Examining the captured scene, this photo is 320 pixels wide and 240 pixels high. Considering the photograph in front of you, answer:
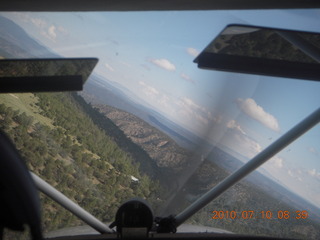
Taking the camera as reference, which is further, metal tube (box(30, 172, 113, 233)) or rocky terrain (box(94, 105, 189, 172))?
rocky terrain (box(94, 105, 189, 172))

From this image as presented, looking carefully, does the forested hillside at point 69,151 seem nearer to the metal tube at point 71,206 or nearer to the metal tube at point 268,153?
the metal tube at point 71,206

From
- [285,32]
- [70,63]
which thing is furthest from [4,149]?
[285,32]

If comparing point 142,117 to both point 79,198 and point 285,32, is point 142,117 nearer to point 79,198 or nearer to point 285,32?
point 79,198

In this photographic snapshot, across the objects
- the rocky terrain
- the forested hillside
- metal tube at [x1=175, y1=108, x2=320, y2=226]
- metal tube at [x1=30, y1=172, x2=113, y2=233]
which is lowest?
the forested hillside
